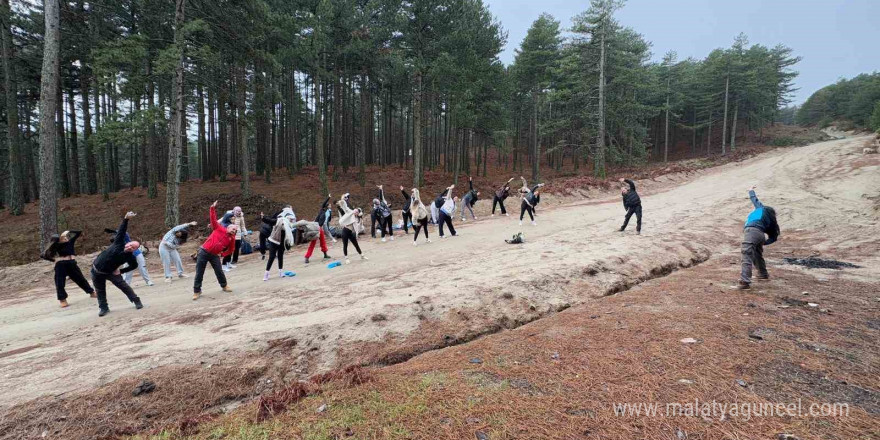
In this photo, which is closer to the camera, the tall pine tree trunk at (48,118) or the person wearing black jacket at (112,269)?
the person wearing black jacket at (112,269)

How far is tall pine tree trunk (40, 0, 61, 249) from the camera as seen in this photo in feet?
37.8

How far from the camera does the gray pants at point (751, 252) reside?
19.9ft

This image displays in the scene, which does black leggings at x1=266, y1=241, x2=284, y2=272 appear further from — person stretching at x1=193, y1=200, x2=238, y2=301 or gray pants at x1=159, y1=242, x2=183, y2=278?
gray pants at x1=159, y1=242, x2=183, y2=278

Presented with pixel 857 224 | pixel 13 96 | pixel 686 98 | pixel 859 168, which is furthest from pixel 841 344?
pixel 686 98

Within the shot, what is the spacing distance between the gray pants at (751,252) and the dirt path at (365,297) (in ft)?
3.73

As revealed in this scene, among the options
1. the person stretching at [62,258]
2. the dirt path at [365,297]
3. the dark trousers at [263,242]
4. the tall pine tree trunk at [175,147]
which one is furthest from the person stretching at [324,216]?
the person stretching at [62,258]

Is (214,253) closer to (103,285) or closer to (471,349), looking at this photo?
(103,285)

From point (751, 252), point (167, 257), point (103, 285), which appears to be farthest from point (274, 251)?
point (751, 252)

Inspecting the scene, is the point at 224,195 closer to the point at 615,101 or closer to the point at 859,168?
the point at 615,101

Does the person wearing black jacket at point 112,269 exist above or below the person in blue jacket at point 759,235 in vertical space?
below

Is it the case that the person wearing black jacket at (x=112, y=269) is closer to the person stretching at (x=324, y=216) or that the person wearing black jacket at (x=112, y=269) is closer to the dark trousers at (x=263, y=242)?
the dark trousers at (x=263, y=242)

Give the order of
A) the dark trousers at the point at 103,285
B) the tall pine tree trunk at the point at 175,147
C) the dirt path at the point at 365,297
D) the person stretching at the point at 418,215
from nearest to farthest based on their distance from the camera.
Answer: the dirt path at the point at 365,297 → the dark trousers at the point at 103,285 → the person stretching at the point at 418,215 → the tall pine tree trunk at the point at 175,147

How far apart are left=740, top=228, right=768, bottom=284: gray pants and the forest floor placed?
376mm

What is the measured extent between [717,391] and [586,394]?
1124 millimetres
